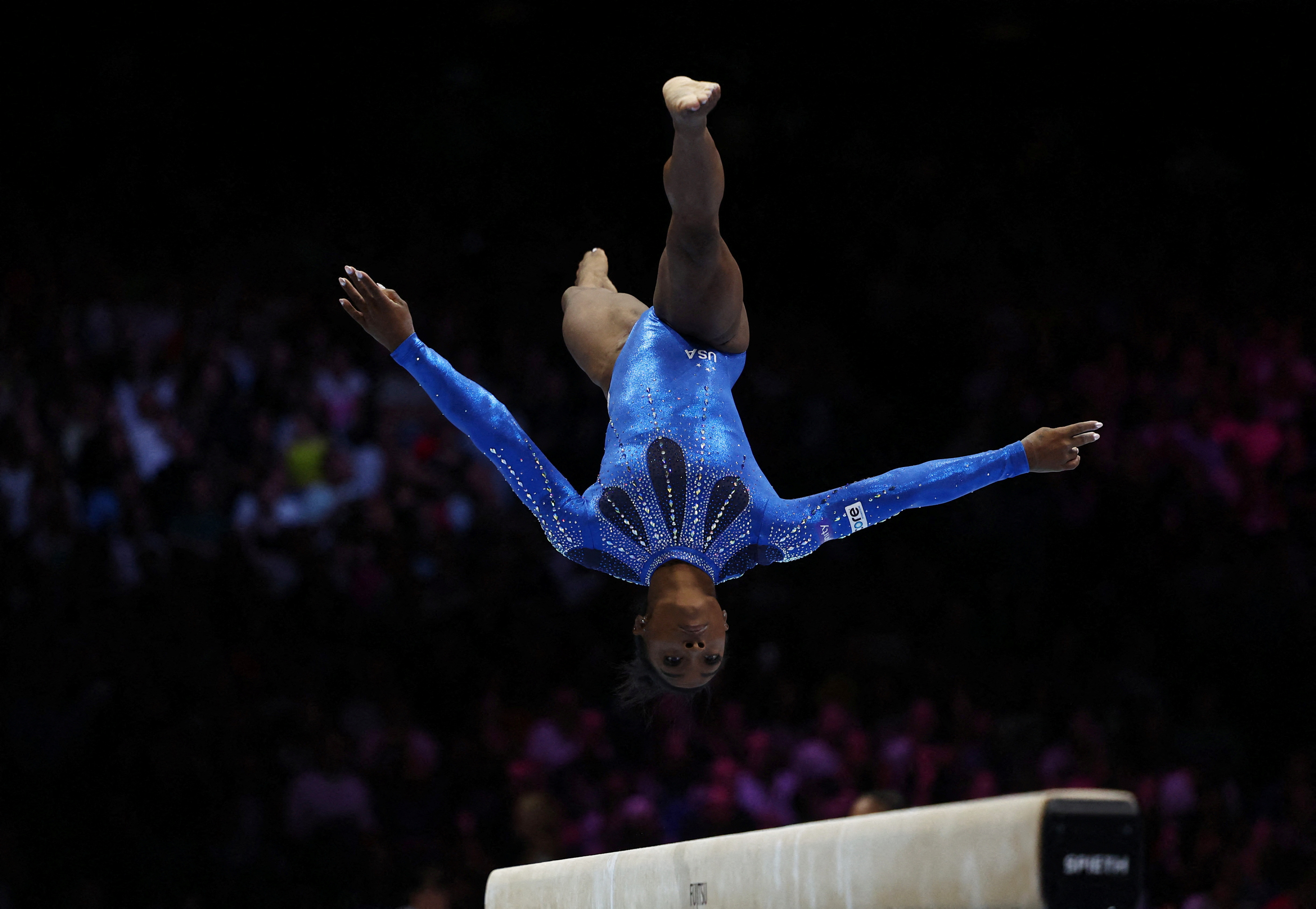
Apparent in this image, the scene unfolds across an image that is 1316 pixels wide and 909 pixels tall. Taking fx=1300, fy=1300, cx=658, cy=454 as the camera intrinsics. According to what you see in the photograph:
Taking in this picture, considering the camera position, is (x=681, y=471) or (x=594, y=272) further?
(x=594, y=272)

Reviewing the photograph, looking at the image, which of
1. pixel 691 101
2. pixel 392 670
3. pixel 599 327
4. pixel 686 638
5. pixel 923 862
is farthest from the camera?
pixel 392 670

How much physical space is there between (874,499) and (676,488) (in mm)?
604

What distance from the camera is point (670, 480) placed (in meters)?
3.93

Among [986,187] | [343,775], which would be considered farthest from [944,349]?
[343,775]

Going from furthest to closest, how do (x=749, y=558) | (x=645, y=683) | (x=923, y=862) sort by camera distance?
(x=749, y=558)
(x=645, y=683)
(x=923, y=862)

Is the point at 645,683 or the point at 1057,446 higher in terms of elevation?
the point at 1057,446

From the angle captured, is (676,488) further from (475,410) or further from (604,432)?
(604,432)

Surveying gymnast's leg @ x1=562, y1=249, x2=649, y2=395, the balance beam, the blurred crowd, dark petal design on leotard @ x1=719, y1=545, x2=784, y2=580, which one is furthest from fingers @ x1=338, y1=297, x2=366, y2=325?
the blurred crowd

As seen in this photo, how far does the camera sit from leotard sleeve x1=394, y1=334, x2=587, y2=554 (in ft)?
13.1

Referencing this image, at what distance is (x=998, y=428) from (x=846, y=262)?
1.46 meters

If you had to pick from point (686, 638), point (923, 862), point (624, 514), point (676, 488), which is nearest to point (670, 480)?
point (676, 488)

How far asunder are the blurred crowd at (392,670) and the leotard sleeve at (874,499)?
8.64ft

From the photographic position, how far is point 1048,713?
7.16m

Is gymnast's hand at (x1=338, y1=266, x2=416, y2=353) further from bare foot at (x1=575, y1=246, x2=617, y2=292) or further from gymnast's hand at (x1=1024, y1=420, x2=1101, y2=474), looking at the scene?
gymnast's hand at (x1=1024, y1=420, x2=1101, y2=474)
